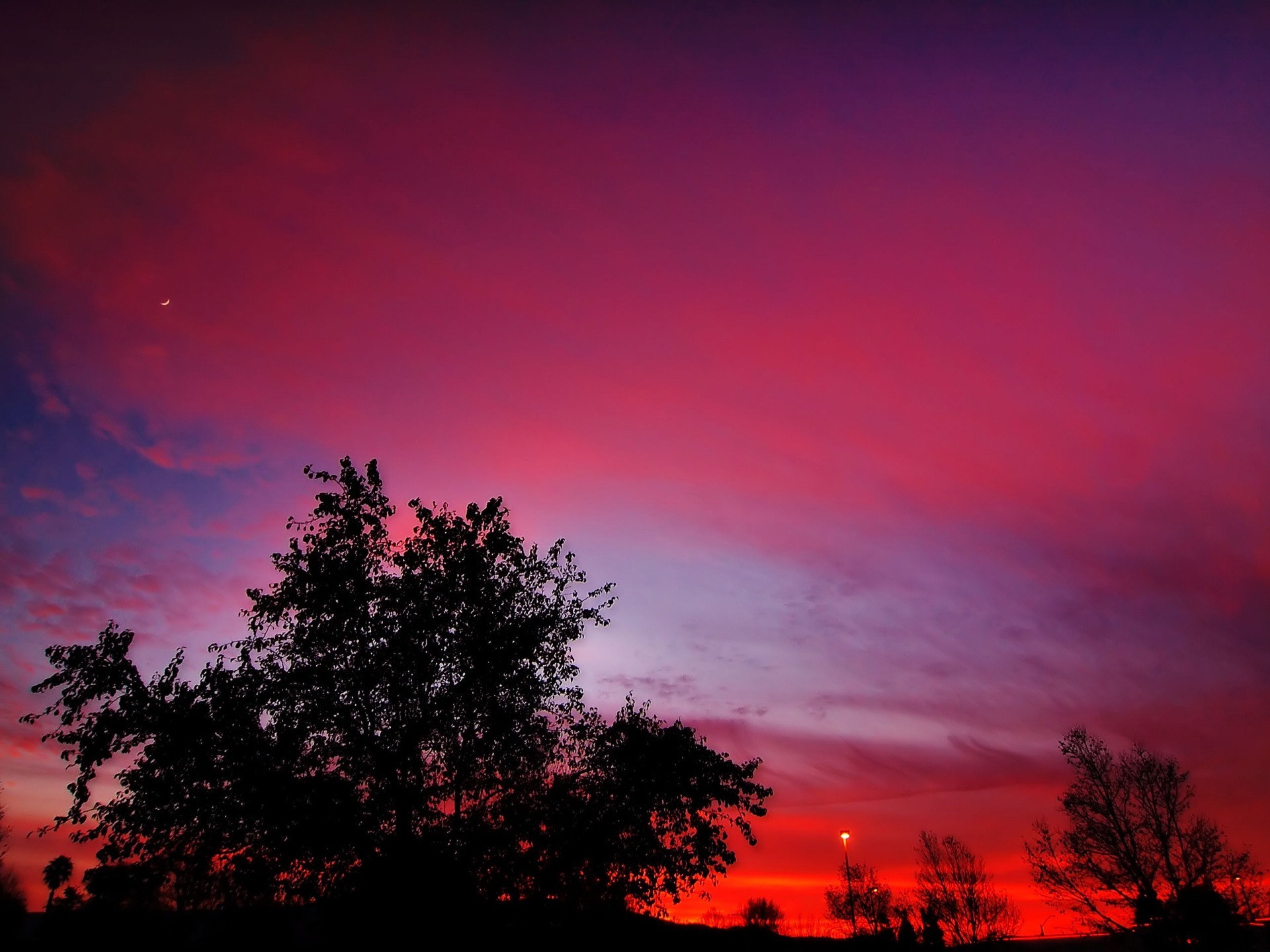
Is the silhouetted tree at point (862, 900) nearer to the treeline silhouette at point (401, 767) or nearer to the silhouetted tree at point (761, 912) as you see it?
the silhouetted tree at point (761, 912)

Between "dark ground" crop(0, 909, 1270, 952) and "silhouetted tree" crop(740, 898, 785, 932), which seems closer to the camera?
"dark ground" crop(0, 909, 1270, 952)

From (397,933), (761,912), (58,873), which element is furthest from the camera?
(761,912)

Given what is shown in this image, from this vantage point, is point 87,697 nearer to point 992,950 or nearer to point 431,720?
point 431,720

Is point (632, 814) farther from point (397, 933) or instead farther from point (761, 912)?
point (761, 912)

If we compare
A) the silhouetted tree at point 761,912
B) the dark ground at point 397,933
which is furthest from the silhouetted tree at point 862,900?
the dark ground at point 397,933

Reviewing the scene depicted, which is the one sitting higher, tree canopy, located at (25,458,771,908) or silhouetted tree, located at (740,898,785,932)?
tree canopy, located at (25,458,771,908)

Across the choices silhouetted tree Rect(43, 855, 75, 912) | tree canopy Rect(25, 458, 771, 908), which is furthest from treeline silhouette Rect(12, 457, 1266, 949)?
silhouetted tree Rect(43, 855, 75, 912)

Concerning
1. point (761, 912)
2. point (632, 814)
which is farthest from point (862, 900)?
point (632, 814)

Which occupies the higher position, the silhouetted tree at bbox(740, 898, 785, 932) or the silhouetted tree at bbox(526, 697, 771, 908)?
the silhouetted tree at bbox(526, 697, 771, 908)

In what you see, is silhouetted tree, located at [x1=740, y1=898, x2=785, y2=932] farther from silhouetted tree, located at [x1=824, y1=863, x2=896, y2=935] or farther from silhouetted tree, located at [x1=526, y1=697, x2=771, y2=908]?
silhouetted tree, located at [x1=526, y1=697, x2=771, y2=908]

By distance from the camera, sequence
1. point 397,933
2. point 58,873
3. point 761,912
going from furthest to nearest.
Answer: point 761,912 → point 58,873 → point 397,933

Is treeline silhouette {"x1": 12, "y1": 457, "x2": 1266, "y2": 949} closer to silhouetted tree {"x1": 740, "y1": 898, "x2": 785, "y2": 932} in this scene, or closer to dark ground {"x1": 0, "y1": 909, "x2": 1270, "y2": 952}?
dark ground {"x1": 0, "y1": 909, "x2": 1270, "y2": 952}

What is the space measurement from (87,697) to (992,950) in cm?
5773

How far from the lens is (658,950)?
27.3m
